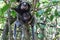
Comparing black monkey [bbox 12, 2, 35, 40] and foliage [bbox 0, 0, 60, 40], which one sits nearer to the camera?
black monkey [bbox 12, 2, 35, 40]

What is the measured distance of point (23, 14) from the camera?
1.08m

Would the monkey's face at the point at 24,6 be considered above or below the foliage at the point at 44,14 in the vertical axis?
above

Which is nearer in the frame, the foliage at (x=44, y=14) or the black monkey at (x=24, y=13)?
the black monkey at (x=24, y=13)

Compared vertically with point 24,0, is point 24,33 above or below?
below

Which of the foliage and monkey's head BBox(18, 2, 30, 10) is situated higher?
monkey's head BBox(18, 2, 30, 10)

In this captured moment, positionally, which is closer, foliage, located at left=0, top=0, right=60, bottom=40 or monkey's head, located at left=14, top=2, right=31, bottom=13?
monkey's head, located at left=14, top=2, right=31, bottom=13

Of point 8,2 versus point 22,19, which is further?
point 22,19

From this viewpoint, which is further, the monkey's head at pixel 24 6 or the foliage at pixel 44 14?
the foliage at pixel 44 14

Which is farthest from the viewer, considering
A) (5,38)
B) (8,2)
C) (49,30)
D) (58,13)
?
(49,30)

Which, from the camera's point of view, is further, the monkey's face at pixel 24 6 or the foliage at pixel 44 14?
the foliage at pixel 44 14

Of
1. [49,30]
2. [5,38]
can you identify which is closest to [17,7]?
[5,38]

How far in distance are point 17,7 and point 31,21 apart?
0.37 ft

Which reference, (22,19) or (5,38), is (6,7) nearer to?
(22,19)

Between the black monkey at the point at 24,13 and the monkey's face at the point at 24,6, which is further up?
the monkey's face at the point at 24,6
